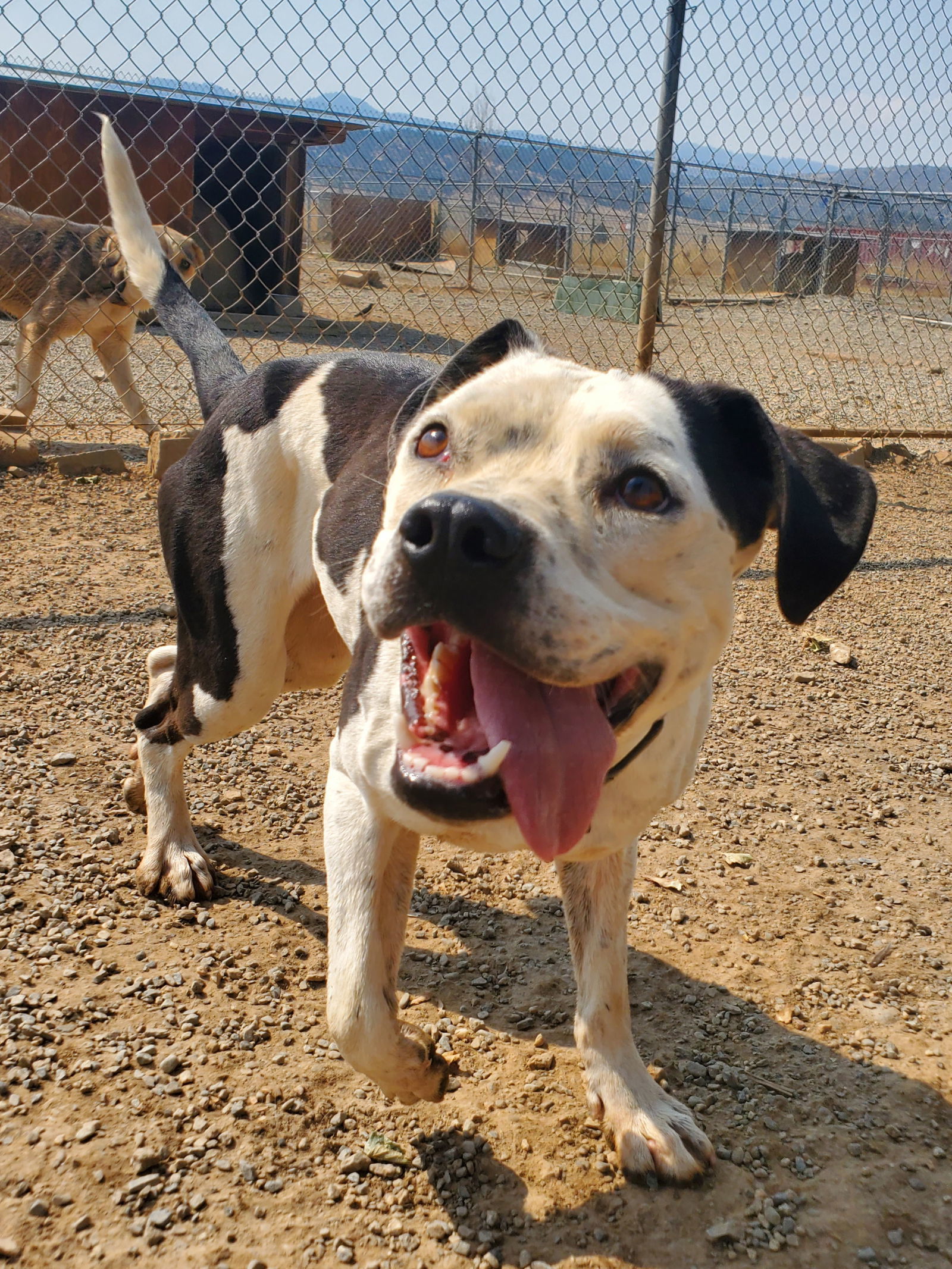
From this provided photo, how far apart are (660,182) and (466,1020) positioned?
193 inches

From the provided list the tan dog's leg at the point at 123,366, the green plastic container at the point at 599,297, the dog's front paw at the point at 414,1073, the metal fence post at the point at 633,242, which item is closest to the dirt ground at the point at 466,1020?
the dog's front paw at the point at 414,1073

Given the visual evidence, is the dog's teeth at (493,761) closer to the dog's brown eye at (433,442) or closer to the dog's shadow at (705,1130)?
the dog's brown eye at (433,442)

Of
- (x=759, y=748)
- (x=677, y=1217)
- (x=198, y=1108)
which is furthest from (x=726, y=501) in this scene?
(x=759, y=748)

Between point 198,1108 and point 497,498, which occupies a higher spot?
point 497,498

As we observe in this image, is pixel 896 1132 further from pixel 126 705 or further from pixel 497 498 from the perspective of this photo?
pixel 126 705

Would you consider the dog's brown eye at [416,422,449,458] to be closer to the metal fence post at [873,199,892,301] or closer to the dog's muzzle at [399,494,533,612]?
the dog's muzzle at [399,494,533,612]

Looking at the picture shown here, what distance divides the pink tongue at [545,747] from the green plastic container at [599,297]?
414 inches

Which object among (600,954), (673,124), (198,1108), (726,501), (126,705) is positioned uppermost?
(673,124)

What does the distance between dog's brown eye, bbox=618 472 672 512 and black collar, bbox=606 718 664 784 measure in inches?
16.2

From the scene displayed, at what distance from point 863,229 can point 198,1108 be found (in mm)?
17149

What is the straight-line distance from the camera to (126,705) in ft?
13.3

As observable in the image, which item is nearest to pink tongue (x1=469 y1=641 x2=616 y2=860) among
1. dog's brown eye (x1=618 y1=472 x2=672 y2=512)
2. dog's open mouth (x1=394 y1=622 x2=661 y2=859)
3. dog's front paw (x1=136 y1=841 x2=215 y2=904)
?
dog's open mouth (x1=394 y1=622 x2=661 y2=859)

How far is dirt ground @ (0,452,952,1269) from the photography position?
204 centimetres

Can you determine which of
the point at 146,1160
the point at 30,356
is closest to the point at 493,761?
the point at 146,1160
